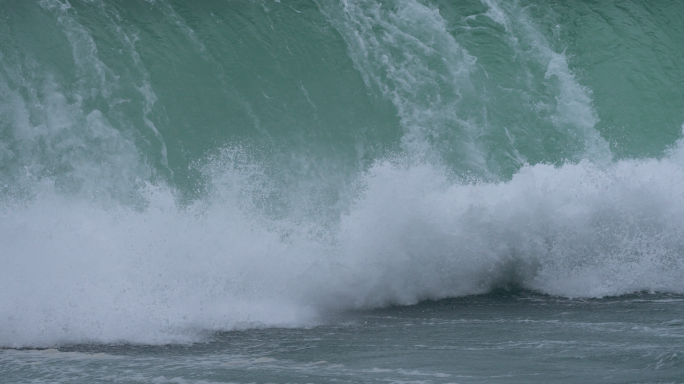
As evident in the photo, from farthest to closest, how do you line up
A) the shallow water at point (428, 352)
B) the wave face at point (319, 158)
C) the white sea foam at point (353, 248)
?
the wave face at point (319, 158) < the white sea foam at point (353, 248) < the shallow water at point (428, 352)

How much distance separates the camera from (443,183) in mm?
11461

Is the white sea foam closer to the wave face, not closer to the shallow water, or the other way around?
the wave face

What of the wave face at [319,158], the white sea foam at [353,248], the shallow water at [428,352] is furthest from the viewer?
the wave face at [319,158]

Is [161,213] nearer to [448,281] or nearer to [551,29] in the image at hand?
[448,281]

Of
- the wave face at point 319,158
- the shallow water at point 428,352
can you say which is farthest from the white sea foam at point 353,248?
the shallow water at point 428,352

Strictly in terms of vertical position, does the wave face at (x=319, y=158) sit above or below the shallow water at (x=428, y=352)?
above

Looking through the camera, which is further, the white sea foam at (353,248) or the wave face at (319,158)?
the wave face at (319,158)

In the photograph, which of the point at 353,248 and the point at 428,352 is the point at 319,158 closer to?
the point at 353,248

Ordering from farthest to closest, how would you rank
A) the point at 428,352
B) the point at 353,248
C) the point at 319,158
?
the point at 319,158 → the point at 353,248 → the point at 428,352

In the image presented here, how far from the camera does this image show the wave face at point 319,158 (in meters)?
10.1

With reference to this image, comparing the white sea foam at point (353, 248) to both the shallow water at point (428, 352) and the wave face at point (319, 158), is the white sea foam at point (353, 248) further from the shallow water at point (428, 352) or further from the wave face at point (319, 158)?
the shallow water at point (428, 352)

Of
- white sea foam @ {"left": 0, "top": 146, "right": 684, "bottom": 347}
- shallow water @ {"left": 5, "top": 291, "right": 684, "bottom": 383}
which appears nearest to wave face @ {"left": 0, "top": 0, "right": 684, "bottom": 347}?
white sea foam @ {"left": 0, "top": 146, "right": 684, "bottom": 347}

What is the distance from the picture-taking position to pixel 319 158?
499 inches

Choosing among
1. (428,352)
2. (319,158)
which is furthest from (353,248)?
(428,352)
